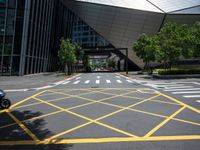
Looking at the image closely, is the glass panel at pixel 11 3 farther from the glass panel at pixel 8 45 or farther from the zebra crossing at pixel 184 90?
the zebra crossing at pixel 184 90

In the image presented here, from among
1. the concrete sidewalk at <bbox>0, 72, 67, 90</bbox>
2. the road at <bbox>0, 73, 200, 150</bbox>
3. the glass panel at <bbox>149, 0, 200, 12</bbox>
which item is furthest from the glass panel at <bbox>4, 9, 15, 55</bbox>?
the glass panel at <bbox>149, 0, 200, 12</bbox>

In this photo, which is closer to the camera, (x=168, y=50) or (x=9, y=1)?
(x=168, y=50)

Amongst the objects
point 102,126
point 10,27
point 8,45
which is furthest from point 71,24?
point 102,126

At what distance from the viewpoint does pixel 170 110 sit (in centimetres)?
1029

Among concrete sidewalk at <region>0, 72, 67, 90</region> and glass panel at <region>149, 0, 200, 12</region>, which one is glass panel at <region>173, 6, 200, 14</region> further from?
concrete sidewalk at <region>0, 72, 67, 90</region>

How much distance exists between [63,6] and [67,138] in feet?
215

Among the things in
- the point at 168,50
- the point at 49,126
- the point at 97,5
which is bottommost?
the point at 49,126

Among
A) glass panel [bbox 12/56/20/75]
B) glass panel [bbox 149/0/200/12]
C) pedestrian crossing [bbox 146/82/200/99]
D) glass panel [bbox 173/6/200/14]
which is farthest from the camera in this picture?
glass panel [bbox 149/0/200/12]

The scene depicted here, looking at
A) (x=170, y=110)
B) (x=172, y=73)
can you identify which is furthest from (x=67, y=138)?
(x=172, y=73)

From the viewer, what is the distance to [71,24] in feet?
232

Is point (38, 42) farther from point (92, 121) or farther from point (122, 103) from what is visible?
point (92, 121)

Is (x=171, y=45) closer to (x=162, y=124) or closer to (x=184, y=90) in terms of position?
(x=184, y=90)

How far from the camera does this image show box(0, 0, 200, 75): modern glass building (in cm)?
3647

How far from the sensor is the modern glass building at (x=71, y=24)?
36.5 meters
